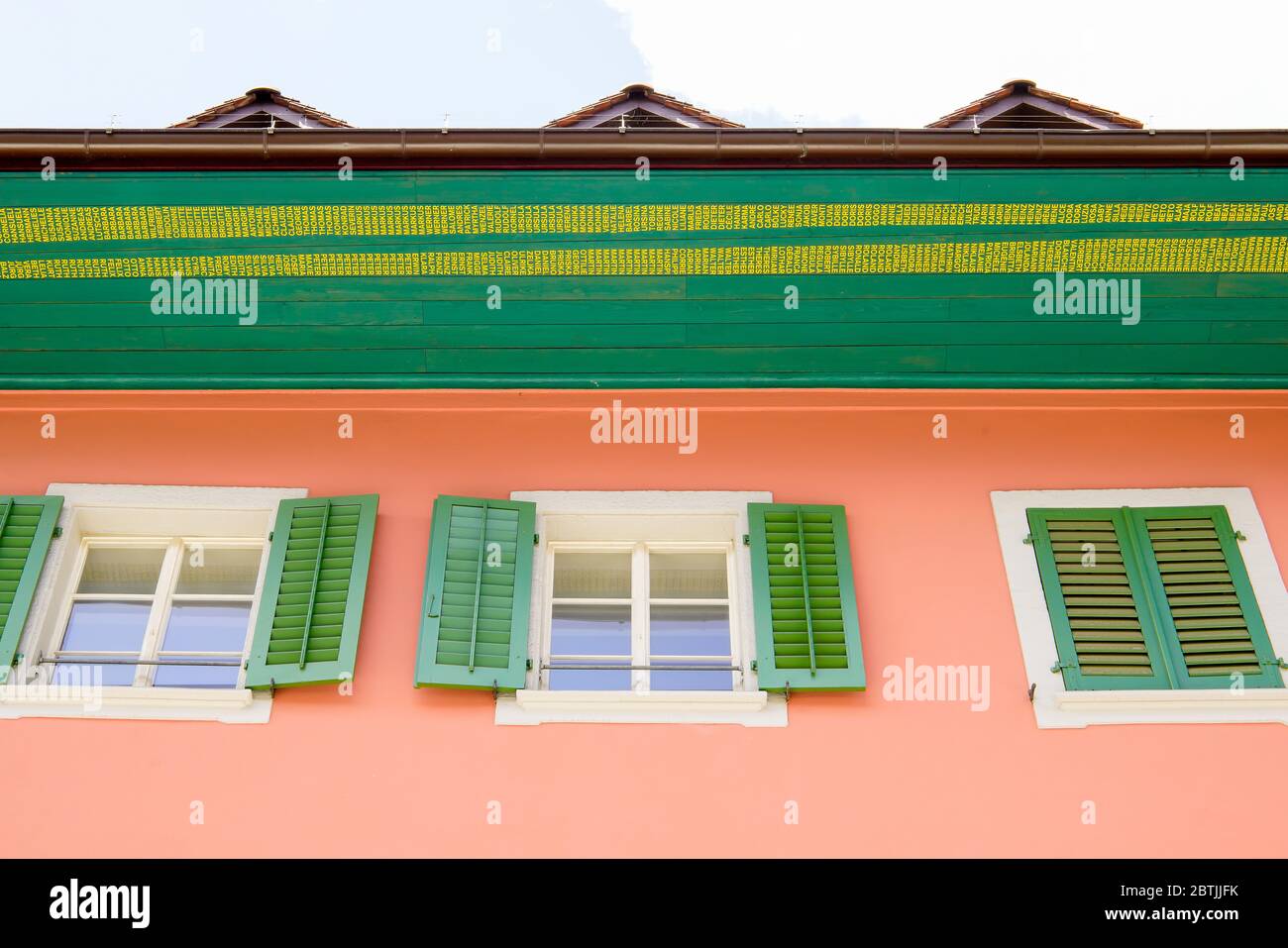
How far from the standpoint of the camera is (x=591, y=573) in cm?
677

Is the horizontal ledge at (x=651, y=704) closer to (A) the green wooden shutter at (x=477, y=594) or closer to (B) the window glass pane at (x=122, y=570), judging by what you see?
(A) the green wooden shutter at (x=477, y=594)

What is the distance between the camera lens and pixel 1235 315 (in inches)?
276

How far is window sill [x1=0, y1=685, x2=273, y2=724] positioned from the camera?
5762 millimetres

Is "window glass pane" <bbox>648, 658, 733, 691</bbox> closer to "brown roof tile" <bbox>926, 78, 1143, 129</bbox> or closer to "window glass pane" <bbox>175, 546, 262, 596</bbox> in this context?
"window glass pane" <bbox>175, 546, 262, 596</bbox>

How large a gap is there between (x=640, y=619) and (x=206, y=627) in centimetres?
207

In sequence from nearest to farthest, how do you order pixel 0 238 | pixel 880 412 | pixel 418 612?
pixel 418 612
pixel 0 238
pixel 880 412

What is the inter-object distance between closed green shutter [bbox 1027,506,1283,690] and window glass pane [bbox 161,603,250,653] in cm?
386

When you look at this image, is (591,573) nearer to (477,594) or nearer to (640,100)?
(477,594)

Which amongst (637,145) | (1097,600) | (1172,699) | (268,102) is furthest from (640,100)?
(1172,699)

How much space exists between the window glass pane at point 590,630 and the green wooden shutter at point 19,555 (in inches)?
95.9

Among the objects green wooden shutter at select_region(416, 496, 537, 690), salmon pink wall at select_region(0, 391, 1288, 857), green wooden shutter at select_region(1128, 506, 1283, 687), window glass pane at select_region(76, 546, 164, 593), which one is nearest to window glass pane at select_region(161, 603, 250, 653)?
window glass pane at select_region(76, 546, 164, 593)
